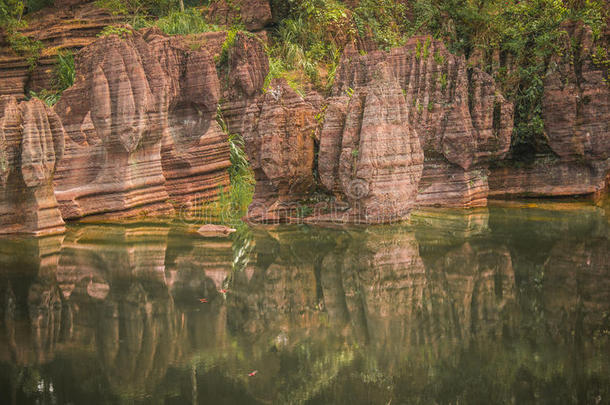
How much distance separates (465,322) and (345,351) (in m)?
1.32

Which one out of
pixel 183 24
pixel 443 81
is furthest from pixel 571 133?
pixel 183 24

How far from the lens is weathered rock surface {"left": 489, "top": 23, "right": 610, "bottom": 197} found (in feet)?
42.0

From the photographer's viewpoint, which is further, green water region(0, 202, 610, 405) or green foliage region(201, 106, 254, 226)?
green foliage region(201, 106, 254, 226)

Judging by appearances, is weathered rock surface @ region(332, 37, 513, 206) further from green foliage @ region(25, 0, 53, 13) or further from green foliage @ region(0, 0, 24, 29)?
green foliage @ region(25, 0, 53, 13)

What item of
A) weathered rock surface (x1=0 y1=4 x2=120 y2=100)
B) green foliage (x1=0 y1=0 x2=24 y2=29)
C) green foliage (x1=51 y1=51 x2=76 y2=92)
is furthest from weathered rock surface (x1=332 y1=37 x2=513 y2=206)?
green foliage (x1=0 y1=0 x2=24 y2=29)

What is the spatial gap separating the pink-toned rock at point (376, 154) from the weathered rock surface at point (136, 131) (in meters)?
3.18

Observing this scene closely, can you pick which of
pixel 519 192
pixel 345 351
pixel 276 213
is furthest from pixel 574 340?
pixel 519 192

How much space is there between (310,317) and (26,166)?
568 cm

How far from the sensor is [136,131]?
1097cm

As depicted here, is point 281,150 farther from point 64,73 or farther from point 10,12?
point 10,12

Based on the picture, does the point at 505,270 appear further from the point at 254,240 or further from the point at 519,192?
the point at 519,192

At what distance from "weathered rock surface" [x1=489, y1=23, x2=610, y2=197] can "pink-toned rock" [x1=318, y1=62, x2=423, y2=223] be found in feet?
13.2

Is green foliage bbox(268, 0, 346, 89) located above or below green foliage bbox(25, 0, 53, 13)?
below

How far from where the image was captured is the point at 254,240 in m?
9.22
